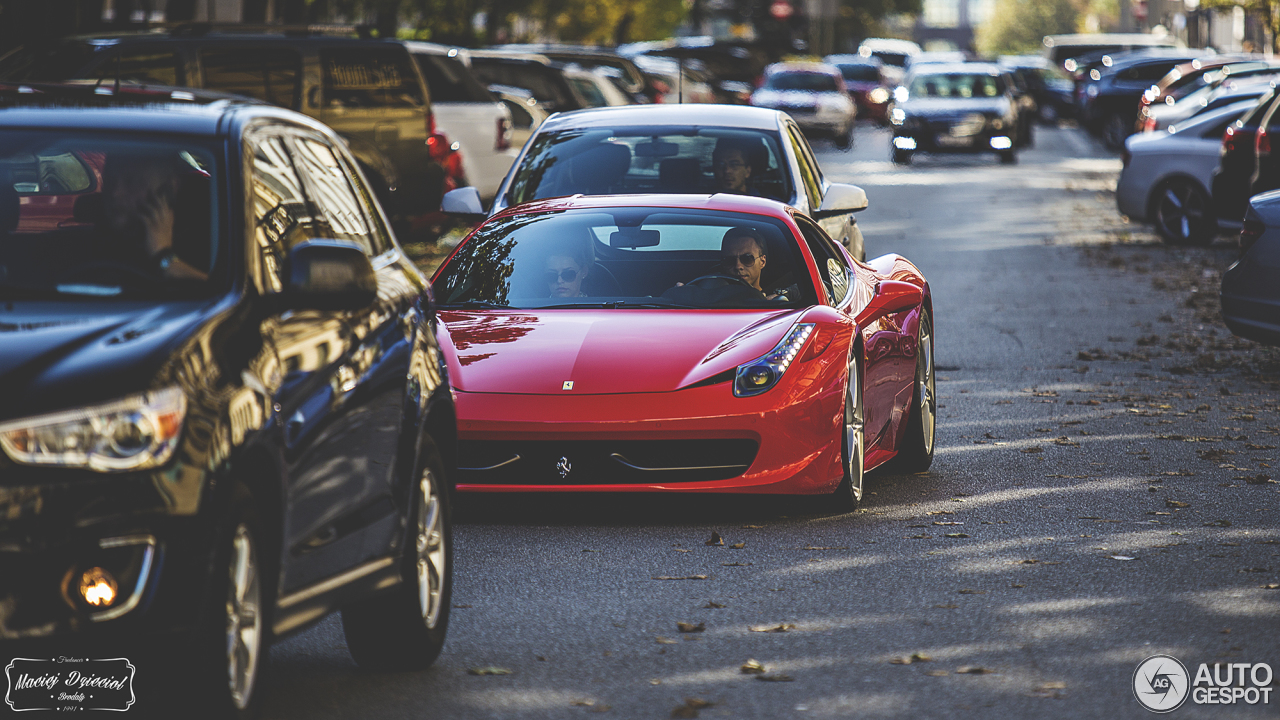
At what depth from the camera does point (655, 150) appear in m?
12.1

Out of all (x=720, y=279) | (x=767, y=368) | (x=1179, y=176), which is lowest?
(x=1179, y=176)

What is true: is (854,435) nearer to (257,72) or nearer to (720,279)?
(720,279)

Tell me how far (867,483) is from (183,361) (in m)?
5.10

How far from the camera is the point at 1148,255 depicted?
2044 centimetres

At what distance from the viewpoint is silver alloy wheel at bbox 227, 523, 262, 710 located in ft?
14.0

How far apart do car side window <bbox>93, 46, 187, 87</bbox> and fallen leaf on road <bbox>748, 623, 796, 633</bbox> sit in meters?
10.3

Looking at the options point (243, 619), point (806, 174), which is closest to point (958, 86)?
point (806, 174)

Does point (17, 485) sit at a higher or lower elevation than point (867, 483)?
higher

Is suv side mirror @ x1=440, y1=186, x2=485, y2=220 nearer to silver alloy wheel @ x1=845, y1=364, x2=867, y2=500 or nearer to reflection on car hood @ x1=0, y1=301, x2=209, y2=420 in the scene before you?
silver alloy wheel @ x1=845, y1=364, x2=867, y2=500

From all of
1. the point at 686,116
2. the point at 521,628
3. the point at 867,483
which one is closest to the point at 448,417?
the point at 521,628

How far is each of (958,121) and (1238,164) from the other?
54.1 feet

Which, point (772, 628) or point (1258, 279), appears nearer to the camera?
point (772, 628)

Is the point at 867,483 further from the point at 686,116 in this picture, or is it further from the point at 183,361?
the point at 183,361

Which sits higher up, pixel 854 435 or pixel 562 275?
pixel 562 275
